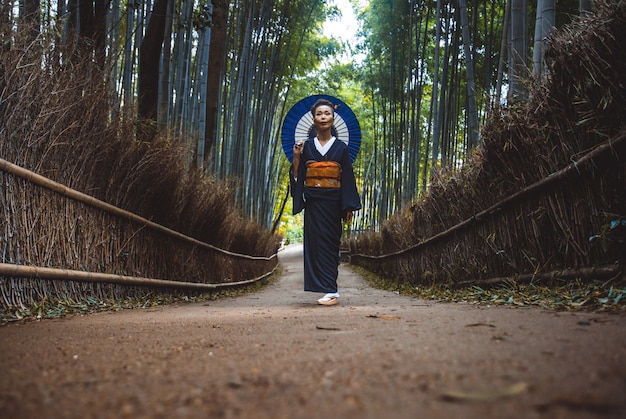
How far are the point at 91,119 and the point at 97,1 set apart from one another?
67.5 inches

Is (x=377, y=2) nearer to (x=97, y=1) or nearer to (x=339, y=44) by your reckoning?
(x=339, y=44)

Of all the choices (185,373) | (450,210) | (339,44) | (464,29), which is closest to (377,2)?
(339,44)

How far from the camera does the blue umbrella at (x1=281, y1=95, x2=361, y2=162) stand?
4.14 meters

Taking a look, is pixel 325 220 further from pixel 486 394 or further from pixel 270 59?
pixel 270 59

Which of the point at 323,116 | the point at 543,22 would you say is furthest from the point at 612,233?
the point at 323,116

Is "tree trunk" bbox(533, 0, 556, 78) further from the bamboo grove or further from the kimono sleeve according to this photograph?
the kimono sleeve

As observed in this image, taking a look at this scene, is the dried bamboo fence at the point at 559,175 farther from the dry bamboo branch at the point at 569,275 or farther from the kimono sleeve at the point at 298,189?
the kimono sleeve at the point at 298,189

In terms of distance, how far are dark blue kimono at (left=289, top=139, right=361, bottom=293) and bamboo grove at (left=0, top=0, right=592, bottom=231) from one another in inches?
43.7

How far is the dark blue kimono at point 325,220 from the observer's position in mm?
3637

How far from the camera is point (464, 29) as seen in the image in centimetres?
508

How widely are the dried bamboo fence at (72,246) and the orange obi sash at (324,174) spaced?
4.26 feet

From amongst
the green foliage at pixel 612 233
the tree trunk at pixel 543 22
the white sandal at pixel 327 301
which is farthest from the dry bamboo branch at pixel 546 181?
the white sandal at pixel 327 301

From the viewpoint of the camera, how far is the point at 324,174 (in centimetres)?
370

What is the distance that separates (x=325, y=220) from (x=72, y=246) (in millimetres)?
1688
